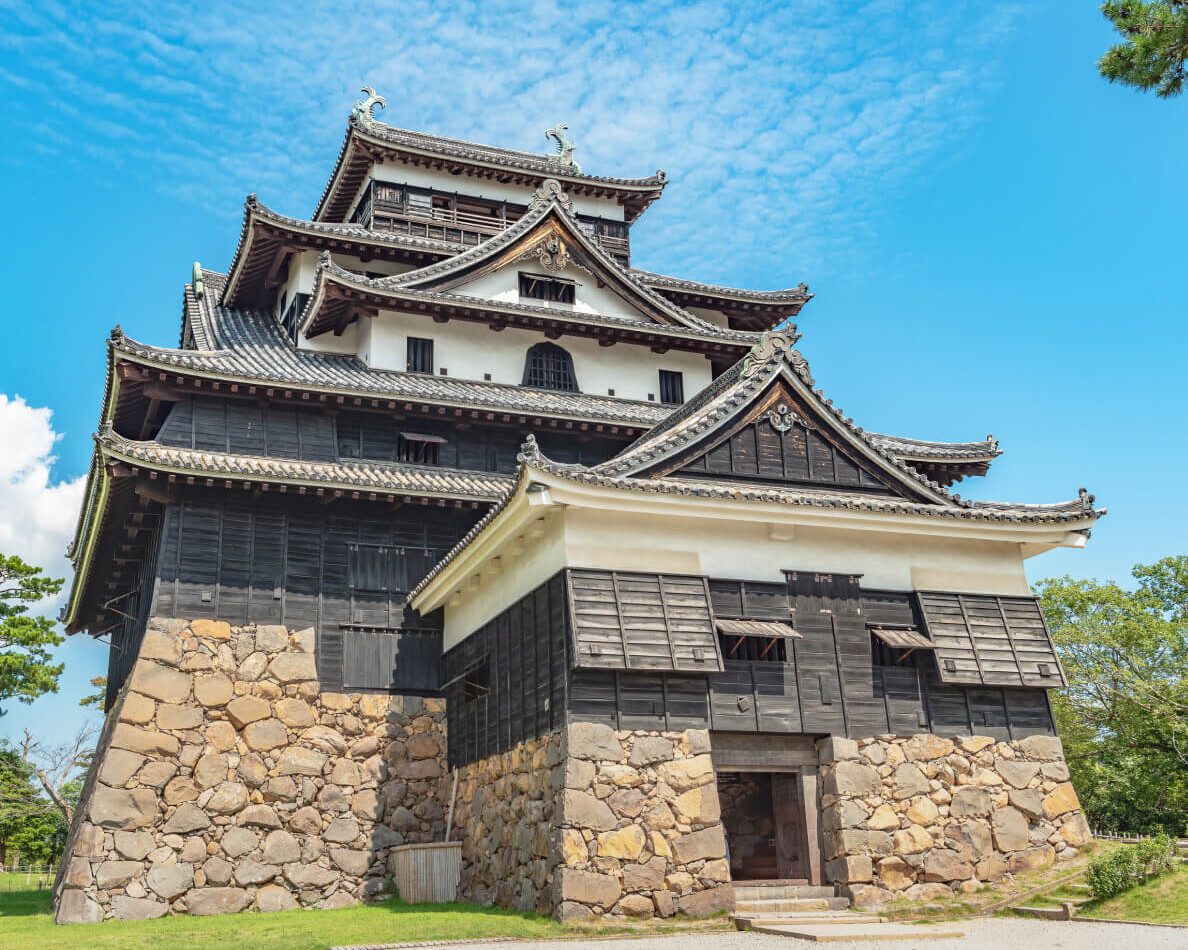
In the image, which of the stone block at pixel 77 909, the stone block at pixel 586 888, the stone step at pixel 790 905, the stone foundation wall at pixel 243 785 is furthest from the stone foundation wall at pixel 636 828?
the stone block at pixel 77 909

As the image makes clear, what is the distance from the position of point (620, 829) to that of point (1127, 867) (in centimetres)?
639

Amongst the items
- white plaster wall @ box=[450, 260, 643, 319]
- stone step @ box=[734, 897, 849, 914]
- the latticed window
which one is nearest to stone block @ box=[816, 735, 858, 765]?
stone step @ box=[734, 897, 849, 914]

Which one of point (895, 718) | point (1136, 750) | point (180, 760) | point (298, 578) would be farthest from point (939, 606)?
point (1136, 750)

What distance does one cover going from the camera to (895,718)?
16.2 meters

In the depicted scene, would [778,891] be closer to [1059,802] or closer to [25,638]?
[1059,802]

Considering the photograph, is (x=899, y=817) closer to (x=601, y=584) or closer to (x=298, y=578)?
(x=601, y=584)

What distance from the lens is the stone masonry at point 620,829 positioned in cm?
1375

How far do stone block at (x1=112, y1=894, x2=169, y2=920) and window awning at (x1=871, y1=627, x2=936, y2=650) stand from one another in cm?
1231

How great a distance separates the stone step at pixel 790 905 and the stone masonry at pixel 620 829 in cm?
35

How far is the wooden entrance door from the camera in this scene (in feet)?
51.1

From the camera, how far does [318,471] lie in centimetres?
2042

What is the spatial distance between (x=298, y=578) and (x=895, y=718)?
436 inches

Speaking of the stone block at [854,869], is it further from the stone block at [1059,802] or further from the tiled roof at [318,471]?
the tiled roof at [318,471]

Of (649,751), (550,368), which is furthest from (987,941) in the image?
(550,368)
